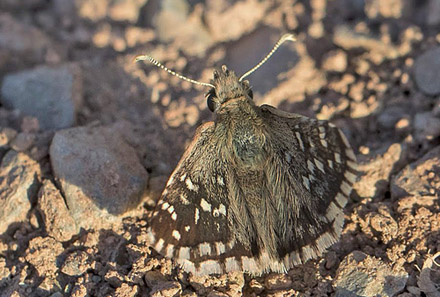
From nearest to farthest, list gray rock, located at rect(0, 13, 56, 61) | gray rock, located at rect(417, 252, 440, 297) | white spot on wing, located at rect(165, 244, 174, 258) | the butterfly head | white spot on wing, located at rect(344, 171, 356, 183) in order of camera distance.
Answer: gray rock, located at rect(417, 252, 440, 297)
white spot on wing, located at rect(165, 244, 174, 258)
the butterfly head
white spot on wing, located at rect(344, 171, 356, 183)
gray rock, located at rect(0, 13, 56, 61)

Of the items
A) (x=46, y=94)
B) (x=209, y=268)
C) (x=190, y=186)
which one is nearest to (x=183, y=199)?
(x=190, y=186)

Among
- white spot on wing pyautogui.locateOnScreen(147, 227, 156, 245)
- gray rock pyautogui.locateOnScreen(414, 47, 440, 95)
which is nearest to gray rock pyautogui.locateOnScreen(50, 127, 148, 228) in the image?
white spot on wing pyautogui.locateOnScreen(147, 227, 156, 245)

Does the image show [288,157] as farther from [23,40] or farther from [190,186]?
[23,40]

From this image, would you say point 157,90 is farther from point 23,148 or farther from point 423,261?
point 423,261

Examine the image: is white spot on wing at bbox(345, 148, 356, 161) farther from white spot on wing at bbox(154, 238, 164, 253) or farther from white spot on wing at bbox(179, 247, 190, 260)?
white spot on wing at bbox(154, 238, 164, 253)

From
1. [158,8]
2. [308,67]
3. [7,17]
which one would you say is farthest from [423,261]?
[7,17]

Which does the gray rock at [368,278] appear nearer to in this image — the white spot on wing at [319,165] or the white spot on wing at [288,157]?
the white spot on wing at [319,165]
